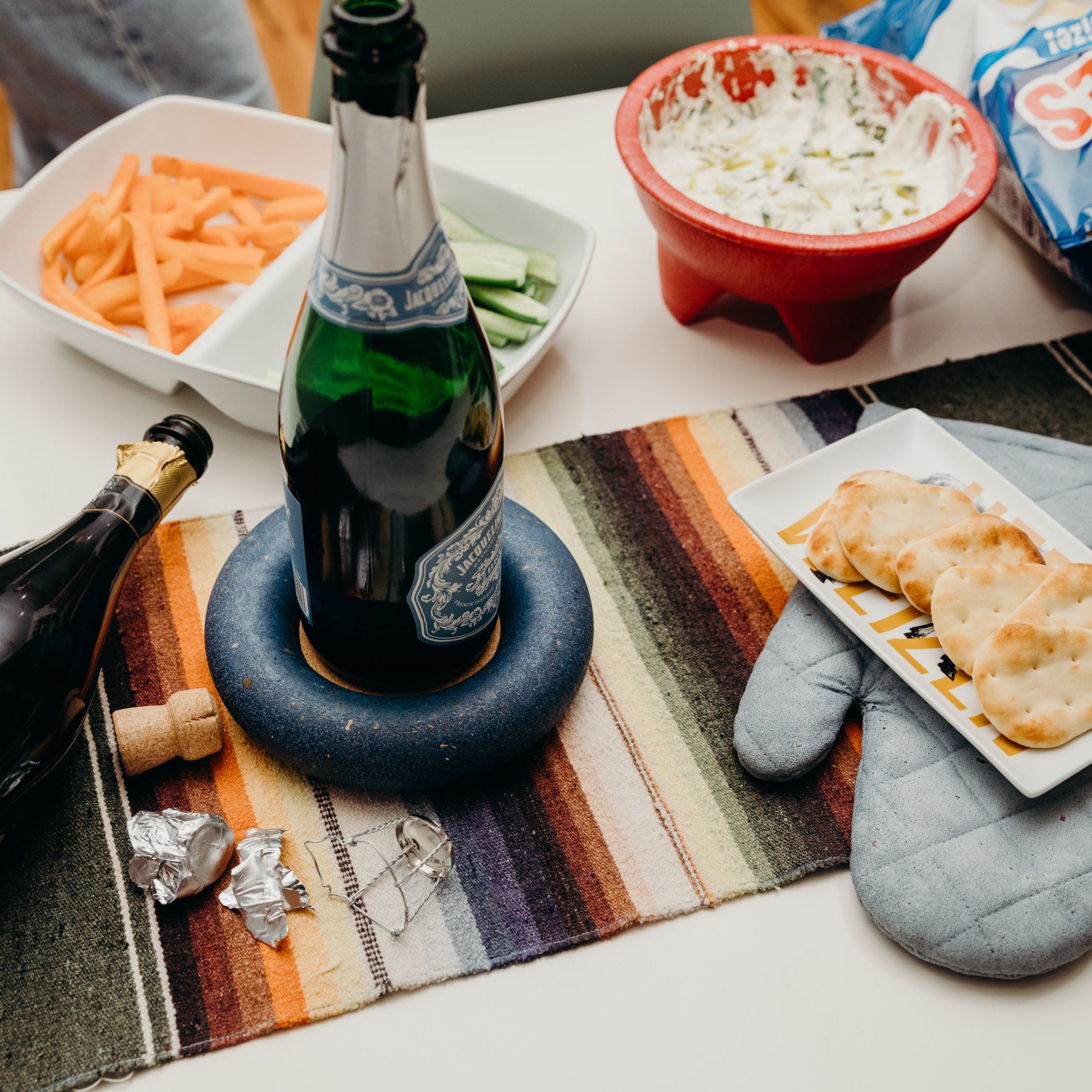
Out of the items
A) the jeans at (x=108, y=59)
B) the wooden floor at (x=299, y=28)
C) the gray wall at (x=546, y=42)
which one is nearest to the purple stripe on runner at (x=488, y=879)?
the gray wall at (x=546, y=42)

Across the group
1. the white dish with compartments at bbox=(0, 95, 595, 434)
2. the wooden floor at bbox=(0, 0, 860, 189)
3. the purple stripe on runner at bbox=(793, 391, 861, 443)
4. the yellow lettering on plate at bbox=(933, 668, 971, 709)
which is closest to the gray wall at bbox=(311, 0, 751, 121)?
the white dish with compartments at bbox=(0, 95, 595, 434)

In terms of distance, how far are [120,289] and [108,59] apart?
24.6 inches

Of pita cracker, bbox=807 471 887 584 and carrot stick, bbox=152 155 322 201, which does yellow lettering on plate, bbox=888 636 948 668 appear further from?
carrot stick, bbox=152 155 322 201

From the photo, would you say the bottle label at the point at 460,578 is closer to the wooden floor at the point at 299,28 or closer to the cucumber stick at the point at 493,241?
the cucumber stick at the point at 493,241

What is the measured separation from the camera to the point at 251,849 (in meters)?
0.61

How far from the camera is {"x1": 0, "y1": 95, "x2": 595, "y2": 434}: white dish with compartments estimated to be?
81cm

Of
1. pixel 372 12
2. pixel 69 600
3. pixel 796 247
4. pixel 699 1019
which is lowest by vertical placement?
pixel 699 1019

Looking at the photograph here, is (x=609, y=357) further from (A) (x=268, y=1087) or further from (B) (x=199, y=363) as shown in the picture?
(A) (x=268, y=1087)

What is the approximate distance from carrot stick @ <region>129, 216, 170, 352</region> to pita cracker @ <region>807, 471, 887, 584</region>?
0.56m

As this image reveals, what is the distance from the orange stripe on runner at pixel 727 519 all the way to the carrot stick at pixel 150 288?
1.45ft

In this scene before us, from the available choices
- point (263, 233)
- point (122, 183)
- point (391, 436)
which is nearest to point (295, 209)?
point (263, 233)

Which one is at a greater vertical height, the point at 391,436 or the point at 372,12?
the point at 372,12

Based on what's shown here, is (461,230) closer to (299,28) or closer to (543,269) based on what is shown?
(543,269)

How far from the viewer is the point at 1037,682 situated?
24.4 inches
